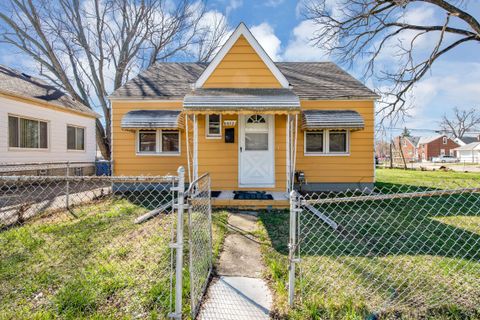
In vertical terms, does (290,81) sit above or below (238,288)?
→ above

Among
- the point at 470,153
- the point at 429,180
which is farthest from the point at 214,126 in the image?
the point at 470,153

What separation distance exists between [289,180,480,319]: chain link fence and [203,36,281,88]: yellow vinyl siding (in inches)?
182

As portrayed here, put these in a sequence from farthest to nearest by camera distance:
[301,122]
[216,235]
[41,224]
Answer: [301,122]
[41,224]
[216,235]

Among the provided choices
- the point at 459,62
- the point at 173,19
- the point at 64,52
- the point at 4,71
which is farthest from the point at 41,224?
the point at 459,62

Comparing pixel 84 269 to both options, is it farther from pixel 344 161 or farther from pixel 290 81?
pixel 290 81

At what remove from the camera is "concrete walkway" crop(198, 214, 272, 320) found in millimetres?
2689

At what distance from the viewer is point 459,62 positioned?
1401cm

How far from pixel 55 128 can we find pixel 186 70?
7.35 meters

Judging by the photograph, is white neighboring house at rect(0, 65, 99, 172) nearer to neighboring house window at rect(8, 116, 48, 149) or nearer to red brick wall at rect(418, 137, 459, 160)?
neighboring house window at rect(8, 116, 48, 149)

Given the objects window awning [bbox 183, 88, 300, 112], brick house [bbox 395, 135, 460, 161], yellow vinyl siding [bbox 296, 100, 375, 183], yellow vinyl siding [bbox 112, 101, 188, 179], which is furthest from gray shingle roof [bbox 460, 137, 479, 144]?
yellow vinyl siding [bbox 112, 101, 188, 179]

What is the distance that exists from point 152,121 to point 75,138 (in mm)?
8682

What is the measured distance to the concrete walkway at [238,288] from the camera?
106 inches

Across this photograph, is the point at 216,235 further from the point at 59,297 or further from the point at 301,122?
the point at 301,122

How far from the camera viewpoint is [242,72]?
328 inches
